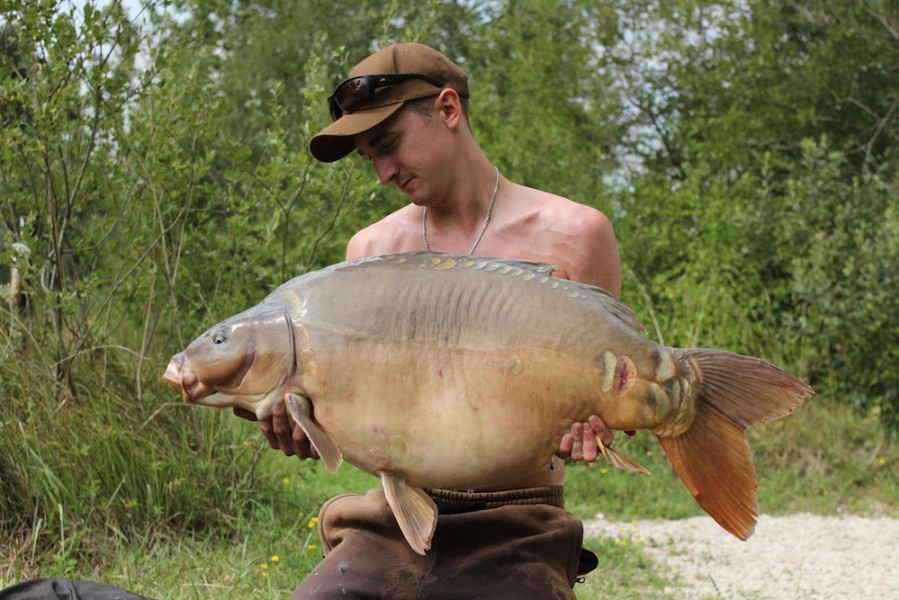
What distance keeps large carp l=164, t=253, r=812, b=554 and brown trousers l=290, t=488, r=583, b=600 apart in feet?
1.41

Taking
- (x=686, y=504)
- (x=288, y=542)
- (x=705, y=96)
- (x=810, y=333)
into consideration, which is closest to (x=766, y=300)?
(x=810, y=333)

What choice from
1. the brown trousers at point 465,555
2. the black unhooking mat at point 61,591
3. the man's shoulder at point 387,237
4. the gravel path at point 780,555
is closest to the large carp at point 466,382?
the brown trousers at point 465,555

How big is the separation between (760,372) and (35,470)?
3.24 meters

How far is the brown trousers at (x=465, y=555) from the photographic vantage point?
2.53 meters

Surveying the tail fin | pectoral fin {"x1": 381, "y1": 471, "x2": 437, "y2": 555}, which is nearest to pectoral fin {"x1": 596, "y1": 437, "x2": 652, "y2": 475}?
the tail fin

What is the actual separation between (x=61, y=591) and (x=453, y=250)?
1607mm

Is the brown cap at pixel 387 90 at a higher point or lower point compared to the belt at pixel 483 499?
higher

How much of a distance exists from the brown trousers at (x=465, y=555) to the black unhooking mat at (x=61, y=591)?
899 mm

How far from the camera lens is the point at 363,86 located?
2.59 metres

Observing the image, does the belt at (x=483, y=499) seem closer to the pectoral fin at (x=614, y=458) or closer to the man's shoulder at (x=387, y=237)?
the pectoral fin at (x=614, y=458)

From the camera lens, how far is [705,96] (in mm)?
11648

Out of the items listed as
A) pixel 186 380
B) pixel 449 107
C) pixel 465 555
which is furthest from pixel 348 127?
pixel 465 555

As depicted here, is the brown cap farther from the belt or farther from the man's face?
the belt

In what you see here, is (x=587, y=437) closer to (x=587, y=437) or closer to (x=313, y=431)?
(x=587, y=437)
